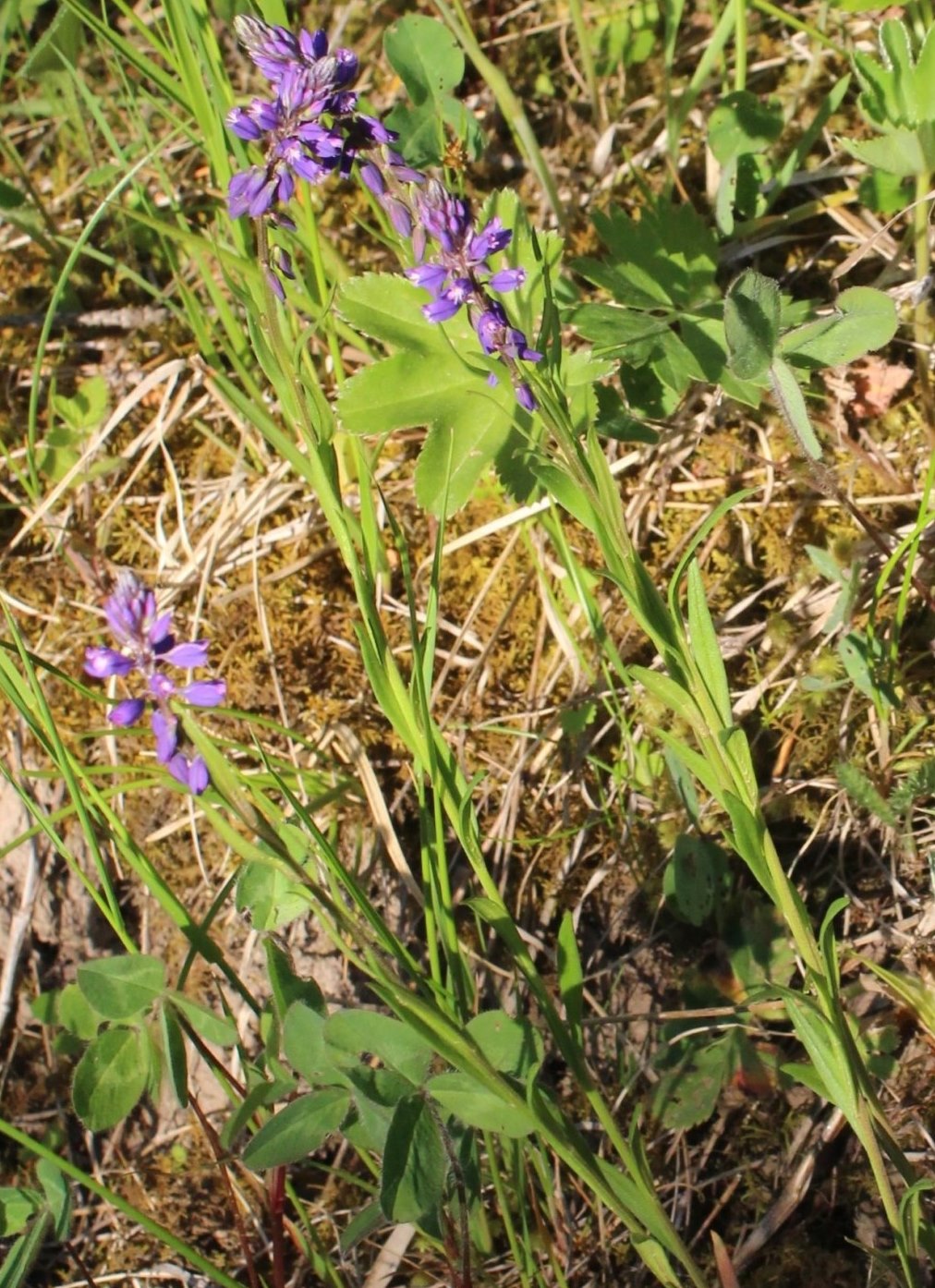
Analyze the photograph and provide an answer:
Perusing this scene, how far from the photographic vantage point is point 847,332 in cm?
197

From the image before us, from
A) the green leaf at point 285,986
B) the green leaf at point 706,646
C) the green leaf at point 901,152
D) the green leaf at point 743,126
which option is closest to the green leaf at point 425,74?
the green leaf at point 743,126

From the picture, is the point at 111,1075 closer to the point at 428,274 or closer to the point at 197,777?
the point at 197,777

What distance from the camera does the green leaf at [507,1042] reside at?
1759 millimetres

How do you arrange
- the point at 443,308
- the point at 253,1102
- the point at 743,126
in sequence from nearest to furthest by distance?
the point at 443,308 < the point at 253,1102 < the point at 743,126

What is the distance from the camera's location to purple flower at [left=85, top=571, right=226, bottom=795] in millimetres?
1519

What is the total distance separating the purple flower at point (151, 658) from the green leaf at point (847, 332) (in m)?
Result: 1.11

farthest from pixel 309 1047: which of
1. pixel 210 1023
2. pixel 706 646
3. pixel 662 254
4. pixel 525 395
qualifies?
pixel 662 254

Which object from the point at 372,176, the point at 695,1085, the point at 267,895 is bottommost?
the point at 695,1085

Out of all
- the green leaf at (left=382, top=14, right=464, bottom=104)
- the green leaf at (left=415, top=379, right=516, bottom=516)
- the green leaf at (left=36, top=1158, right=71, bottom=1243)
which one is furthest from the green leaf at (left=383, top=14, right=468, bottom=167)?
the green leaf at (left=36, top=1158, right=71, bottom=1243)

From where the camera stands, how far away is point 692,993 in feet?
6.91

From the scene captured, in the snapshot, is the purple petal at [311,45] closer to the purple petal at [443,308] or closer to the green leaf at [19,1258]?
the purple petal at [443,308]

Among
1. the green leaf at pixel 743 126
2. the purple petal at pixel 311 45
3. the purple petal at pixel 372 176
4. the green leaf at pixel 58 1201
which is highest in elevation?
the purple petal at pixel 311 45

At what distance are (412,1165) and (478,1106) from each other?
123 millimetres

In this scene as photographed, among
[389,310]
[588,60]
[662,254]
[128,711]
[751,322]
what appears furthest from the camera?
[588,60]
